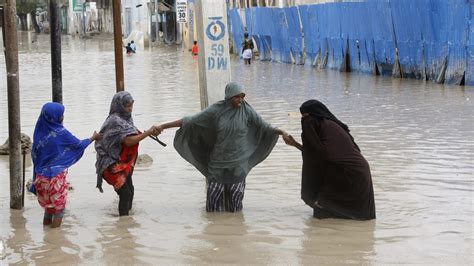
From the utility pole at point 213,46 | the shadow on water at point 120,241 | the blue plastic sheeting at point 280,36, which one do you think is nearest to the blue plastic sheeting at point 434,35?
the blue plastic sheeting at point 280,36

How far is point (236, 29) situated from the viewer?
147 feet

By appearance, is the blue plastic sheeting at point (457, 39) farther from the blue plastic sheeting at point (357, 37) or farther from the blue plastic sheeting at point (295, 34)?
the blue plastic sheeting at point (295, 34)

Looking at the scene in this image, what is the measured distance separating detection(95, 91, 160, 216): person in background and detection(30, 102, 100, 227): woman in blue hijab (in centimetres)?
33

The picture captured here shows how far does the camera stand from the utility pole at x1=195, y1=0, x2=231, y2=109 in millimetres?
8258

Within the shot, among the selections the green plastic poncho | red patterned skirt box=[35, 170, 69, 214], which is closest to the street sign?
the green plastic poncho

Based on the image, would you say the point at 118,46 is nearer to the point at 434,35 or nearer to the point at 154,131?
the point at 154,131

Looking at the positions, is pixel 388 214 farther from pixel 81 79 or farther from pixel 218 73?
pixel 81 79

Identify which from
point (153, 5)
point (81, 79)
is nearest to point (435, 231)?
point (81, 79)

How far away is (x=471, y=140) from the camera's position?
38.5 ft

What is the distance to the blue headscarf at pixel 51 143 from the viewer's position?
22.5 feet

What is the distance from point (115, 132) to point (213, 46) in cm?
150

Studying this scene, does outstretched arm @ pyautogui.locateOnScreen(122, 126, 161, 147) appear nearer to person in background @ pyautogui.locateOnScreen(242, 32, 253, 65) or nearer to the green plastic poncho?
the green plastic poncho

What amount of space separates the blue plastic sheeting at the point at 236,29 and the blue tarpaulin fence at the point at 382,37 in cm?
503

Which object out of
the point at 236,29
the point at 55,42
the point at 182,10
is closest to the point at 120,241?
the point at 55,42
